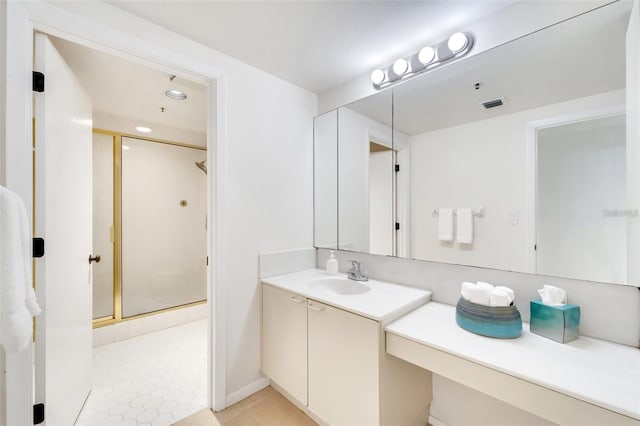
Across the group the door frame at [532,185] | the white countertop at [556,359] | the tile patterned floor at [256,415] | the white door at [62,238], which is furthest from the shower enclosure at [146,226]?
the door frame at [532,185]

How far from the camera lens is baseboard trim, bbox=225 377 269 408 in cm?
172

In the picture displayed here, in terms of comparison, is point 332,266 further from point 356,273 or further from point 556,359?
point 556,359

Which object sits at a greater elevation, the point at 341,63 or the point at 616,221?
the point at 341,63

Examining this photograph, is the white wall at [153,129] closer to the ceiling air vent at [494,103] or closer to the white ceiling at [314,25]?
the white ceiling at [314,25]

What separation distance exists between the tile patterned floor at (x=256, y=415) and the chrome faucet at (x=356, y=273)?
2.91 feet

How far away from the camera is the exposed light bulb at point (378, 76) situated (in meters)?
1.79

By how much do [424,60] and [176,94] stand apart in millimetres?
1936

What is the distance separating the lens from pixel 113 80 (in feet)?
6.48

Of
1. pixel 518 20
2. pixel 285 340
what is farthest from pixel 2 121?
pixel 518 20

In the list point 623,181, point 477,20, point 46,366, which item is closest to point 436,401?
point 623,181

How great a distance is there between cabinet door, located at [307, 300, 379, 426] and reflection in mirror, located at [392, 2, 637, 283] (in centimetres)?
64

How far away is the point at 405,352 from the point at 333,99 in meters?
1.87

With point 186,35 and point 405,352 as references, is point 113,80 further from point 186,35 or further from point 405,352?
point 405,352

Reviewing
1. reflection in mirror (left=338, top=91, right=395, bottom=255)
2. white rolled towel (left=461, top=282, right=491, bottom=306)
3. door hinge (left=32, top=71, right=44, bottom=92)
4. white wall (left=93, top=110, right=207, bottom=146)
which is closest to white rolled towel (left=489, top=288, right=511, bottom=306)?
white rolled towel (left=461, top=282, right=491, bottom=306)
